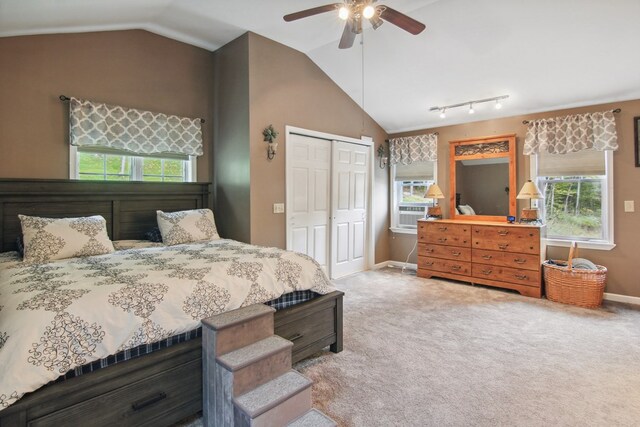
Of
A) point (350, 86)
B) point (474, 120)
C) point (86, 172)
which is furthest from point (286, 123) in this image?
point (474, 120)

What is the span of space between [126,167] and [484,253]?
14.9ft

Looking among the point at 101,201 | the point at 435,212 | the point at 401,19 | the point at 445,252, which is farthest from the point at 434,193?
the point at 101,201

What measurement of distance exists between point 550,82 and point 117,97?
484 centimetres

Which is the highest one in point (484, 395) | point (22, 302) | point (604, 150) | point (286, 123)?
point (286, 123)

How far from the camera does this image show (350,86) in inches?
199

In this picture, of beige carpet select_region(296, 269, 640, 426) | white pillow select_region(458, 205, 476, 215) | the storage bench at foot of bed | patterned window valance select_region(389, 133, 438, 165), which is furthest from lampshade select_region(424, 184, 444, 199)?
the storage bench at foot of bed

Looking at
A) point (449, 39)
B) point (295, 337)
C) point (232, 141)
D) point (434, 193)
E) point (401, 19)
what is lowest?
point (295, 337)

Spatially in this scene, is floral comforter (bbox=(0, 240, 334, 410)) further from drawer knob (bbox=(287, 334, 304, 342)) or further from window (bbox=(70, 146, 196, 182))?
window (bbox=(70, 146, 196, 182))

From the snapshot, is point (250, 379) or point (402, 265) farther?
point (402, 265)

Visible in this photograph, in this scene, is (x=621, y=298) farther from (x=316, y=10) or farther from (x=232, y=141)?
(x=232, y=141)

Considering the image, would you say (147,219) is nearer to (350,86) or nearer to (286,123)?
(286,123)

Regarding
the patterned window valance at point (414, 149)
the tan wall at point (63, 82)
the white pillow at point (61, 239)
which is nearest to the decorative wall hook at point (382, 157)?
the patterned window valance at point (414, 149)

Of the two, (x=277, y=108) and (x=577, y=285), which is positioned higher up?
(x=277, y=108)

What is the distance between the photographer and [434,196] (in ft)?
17.0
